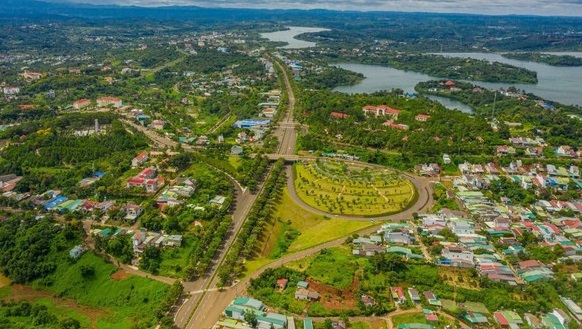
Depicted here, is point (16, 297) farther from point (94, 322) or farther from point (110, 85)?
point (110, 85)

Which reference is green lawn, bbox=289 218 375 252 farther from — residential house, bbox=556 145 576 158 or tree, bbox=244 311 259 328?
residential house, bbox=556 145 576 158

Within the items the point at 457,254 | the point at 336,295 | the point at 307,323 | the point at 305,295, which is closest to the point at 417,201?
the point at 457,254

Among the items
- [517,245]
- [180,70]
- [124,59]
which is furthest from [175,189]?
[124,59]

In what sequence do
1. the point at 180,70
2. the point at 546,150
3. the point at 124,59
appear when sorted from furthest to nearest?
the point at 124,59
the point at 180,70
the point at 546,150

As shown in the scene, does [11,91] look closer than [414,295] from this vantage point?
No

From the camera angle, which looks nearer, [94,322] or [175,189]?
[94,322]

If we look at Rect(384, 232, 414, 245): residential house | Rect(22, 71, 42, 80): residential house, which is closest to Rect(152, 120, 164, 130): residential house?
Rect(384, 232, 414, 245): residential house

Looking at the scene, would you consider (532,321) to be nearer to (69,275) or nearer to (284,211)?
(284,211)
